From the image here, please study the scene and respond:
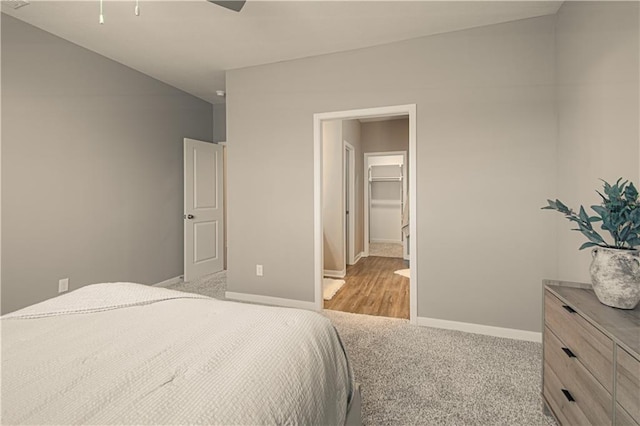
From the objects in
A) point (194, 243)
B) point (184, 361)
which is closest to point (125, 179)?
point (194, 243)

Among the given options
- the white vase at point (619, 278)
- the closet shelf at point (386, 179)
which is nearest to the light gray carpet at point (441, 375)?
the white vase at point (619, 278)

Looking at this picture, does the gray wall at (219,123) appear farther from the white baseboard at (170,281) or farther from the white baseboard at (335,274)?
the white baseboard at (335,274)

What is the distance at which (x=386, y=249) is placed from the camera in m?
6.39

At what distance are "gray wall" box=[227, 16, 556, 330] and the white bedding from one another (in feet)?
5.51

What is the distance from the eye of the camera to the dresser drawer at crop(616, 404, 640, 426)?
899mm

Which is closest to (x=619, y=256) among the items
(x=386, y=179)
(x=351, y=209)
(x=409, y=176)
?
(x=409, y=176)

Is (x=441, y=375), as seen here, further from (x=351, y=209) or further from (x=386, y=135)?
(x=386, y=135)

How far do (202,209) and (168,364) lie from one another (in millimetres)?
3547

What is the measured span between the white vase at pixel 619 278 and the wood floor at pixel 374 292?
5.95 feet

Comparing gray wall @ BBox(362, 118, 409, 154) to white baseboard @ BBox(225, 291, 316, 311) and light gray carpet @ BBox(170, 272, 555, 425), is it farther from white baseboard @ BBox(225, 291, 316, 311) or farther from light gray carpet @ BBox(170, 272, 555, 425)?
light gray carpet @ BBox(170, 272, 555, 425)

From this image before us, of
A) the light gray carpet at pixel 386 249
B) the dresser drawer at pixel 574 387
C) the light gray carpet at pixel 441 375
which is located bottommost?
the light gray carpet at pixel 441 375

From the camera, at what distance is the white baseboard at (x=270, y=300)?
3.08m

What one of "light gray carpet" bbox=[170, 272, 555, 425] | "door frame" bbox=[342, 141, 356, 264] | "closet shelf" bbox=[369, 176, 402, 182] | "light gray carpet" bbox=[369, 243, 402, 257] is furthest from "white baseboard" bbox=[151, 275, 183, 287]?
"closet shelf" bbox=[369, 176, 402, 182]

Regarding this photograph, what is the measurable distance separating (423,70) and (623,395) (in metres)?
2.51
